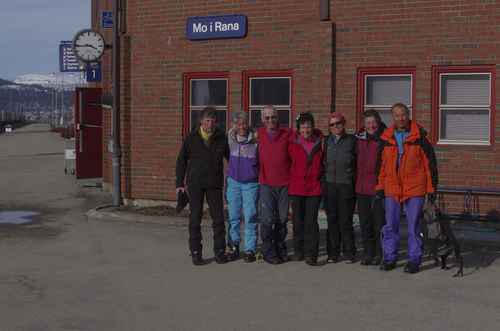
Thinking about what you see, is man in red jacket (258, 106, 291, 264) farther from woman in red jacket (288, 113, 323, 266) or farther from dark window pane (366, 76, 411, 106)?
dark window pane (366, 76, 411, 106)

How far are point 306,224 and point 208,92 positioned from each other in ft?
16.3

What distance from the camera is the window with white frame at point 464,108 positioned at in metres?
11.3

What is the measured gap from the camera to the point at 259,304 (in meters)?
6.92

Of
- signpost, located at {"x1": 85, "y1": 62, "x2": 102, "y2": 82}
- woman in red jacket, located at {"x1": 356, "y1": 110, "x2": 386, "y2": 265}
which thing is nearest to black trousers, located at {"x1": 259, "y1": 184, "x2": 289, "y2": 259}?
woman in red jacket, located at {"x1": 356, "y1": 110, "x2": 386, "y2": 265}

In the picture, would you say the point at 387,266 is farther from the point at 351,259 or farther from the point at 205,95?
the point at 205,95

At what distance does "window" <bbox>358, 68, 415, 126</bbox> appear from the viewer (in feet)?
38.5

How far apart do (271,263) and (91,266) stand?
2.07 m

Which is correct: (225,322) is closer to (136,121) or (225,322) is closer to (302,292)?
(302,292)

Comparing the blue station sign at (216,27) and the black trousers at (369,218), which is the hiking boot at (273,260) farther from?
the blue station sign at (216,27)

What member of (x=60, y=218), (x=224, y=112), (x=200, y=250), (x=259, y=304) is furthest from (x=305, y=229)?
(x=60, y=218)

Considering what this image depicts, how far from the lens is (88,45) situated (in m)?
14.6

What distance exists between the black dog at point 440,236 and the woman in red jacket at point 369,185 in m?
Result: 0.54

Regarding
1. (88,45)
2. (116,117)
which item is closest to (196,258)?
(116,117)

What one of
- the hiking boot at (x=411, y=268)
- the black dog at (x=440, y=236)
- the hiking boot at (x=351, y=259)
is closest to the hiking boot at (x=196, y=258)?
the hiking boot at (x=351, y=259)
